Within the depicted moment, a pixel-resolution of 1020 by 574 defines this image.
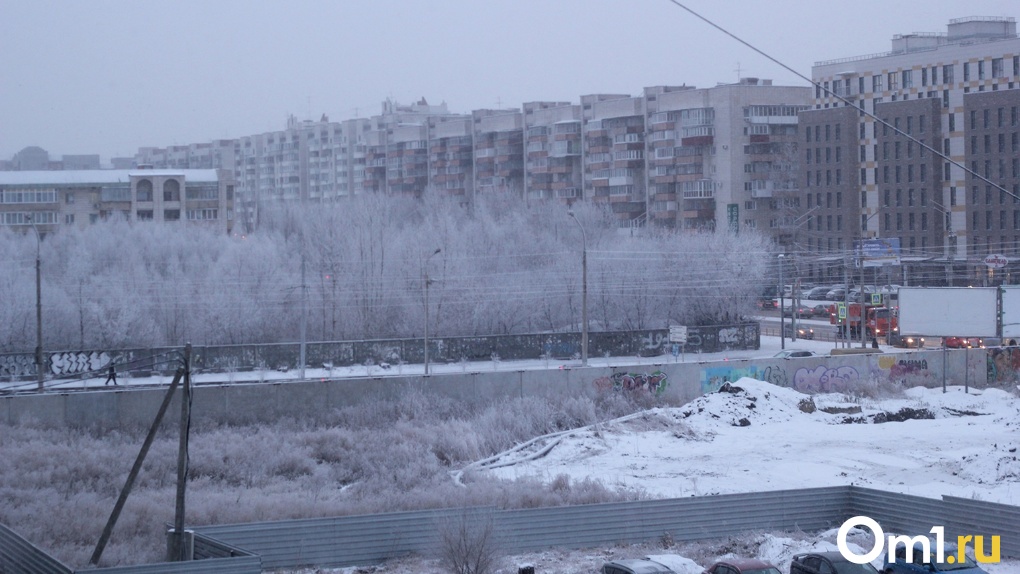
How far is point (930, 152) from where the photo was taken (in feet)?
145

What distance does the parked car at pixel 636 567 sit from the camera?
9945 mm

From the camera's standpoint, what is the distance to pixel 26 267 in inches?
1507

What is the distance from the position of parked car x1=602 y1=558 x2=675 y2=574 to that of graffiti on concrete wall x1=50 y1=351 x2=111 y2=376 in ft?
71.3

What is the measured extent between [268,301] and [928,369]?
73.9 feet

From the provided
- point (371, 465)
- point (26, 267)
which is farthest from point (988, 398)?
point (26, 267)

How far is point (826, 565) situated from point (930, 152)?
126 ft

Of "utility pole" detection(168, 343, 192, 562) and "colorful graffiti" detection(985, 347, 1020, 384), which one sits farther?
"colorful graffiti" detection(985, 347, 1020, 384)

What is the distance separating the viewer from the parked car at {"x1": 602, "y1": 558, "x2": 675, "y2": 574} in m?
9.95

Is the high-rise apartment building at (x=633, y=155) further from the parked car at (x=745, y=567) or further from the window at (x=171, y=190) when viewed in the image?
the parked car at (x=745, y=567)

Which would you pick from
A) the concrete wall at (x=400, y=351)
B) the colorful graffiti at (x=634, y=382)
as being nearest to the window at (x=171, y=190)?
the concrete wall at (x=400, y=351)

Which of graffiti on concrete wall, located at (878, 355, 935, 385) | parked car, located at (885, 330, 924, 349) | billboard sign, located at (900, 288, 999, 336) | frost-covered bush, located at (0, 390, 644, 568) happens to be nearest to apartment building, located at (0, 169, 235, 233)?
parked car, located at (885, 330, 924, 349)

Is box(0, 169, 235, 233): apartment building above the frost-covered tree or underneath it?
above

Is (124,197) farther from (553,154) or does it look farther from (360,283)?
(553,154)

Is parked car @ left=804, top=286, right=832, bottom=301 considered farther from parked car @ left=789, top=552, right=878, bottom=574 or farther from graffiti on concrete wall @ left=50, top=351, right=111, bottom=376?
parked car @ left=789, top=552, right=878, bottom=574
